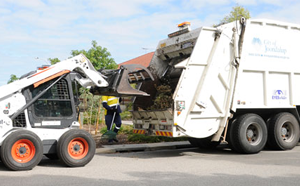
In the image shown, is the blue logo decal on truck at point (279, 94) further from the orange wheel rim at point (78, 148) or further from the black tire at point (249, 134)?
the orange wheel rim at point (78, 148)

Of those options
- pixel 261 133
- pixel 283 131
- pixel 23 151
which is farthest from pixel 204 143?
pixel 23 151

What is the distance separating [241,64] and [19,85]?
4.87m

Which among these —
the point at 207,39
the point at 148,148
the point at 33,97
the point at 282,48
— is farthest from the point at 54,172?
the point at 282,48

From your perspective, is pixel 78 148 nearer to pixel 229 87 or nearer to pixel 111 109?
pixel 111 109

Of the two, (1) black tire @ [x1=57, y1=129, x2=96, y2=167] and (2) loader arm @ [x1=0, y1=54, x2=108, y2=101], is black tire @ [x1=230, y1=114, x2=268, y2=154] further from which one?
(1) black tire @ [x1=57, y1=129, x2=96, y2=167]

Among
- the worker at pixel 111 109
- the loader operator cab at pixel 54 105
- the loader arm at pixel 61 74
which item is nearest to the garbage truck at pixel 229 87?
the worker at pixel 111 109

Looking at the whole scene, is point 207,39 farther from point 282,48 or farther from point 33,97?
point 33,97

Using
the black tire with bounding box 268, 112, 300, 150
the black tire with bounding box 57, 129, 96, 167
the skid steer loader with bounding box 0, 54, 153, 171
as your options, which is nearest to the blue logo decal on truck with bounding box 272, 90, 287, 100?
the black tire with bounding box 268, 112, 300, 150

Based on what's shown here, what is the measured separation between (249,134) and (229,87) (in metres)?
1.28

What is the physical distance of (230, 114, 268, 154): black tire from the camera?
27.9ft

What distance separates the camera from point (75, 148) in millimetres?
7055

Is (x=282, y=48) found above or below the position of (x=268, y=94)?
above

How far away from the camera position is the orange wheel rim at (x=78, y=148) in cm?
702

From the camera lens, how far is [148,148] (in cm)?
974
